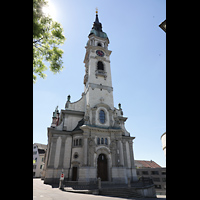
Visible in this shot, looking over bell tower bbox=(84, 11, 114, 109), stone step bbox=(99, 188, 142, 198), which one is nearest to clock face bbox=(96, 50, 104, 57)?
bell tower bbox=(84, 11, 114, 109)

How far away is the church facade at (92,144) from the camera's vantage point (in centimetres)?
2406

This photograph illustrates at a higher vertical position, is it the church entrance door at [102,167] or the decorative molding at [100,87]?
the decorative molding at [100,87]

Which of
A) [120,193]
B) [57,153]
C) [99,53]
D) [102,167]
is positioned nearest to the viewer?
[120,193]

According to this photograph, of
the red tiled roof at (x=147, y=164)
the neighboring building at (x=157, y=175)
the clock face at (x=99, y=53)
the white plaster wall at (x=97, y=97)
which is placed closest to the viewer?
the white plaster wall at (x=97, y=97)

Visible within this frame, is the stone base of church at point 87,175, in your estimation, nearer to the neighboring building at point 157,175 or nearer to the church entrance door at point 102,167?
the church entrance door at point 102,167

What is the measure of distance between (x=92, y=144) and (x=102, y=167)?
4.44 metres

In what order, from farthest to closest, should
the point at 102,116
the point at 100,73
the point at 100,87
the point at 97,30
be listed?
1. the point at 97,30
2. the point at 100,73
3. the point at 100,87
4. the point at 102,116

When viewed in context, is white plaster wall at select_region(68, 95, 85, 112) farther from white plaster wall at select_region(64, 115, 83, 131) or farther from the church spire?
the church spire

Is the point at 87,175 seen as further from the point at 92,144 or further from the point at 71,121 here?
the point at 71,121

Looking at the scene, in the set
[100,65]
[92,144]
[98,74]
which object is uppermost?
[100,65]

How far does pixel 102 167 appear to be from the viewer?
2497 centimetres

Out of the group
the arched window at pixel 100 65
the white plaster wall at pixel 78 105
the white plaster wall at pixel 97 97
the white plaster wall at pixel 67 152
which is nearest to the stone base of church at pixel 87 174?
the white plaster wall at pixel 67 152

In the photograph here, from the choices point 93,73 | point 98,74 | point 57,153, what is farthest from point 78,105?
point 57,153
